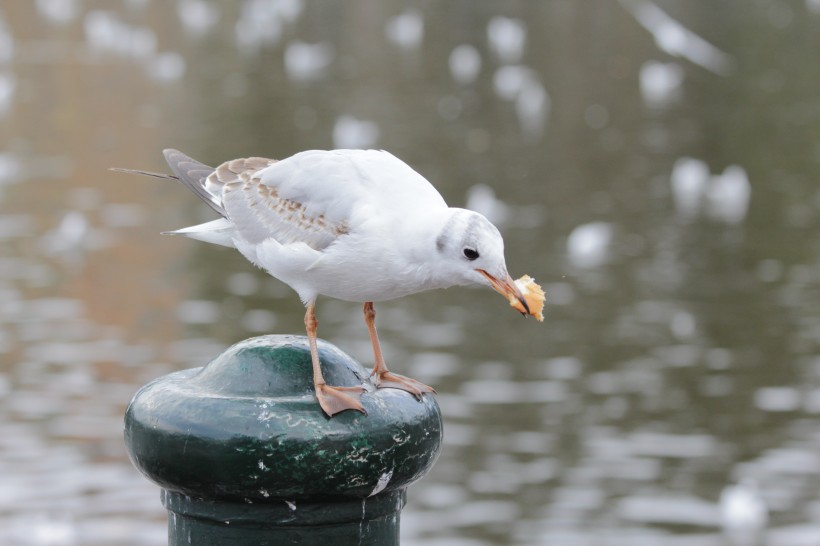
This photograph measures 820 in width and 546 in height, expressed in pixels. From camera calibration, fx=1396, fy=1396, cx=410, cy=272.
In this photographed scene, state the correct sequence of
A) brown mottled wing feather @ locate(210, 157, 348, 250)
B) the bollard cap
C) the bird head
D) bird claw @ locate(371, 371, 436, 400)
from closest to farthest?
the bollard cap, bird claw @ locate(371, 371, 436, 400), the bird head, brown mottled wing feather @ locate(210, 157, 348, 250)

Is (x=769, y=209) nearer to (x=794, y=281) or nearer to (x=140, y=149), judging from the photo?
(x=794, y=281)

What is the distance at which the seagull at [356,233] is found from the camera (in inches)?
124

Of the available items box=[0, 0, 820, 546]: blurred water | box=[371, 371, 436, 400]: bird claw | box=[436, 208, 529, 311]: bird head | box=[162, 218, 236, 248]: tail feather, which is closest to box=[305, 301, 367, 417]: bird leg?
box=[371, 371, 436, 400]: bird claw

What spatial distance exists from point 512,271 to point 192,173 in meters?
10.2

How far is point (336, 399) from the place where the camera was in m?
2.71

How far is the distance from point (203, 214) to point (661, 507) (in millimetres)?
8273

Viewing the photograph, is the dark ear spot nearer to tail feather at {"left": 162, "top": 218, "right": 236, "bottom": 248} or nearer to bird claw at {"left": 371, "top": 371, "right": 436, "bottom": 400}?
bird claw at {"left": 371, "top": 371, "right": 436, "bottom": 400}

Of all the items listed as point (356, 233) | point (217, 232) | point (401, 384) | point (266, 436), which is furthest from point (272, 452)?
point (217, 232)

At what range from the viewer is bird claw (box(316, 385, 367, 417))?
267 centimetres

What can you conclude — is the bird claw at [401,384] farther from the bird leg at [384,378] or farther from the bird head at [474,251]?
the bird head at [474,251]

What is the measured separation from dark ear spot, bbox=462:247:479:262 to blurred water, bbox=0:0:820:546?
19.8ft

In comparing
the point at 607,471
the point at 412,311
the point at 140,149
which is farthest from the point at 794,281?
the point at 140,149

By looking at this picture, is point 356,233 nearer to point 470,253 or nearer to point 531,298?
point 470,253

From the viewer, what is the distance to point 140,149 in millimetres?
19656
